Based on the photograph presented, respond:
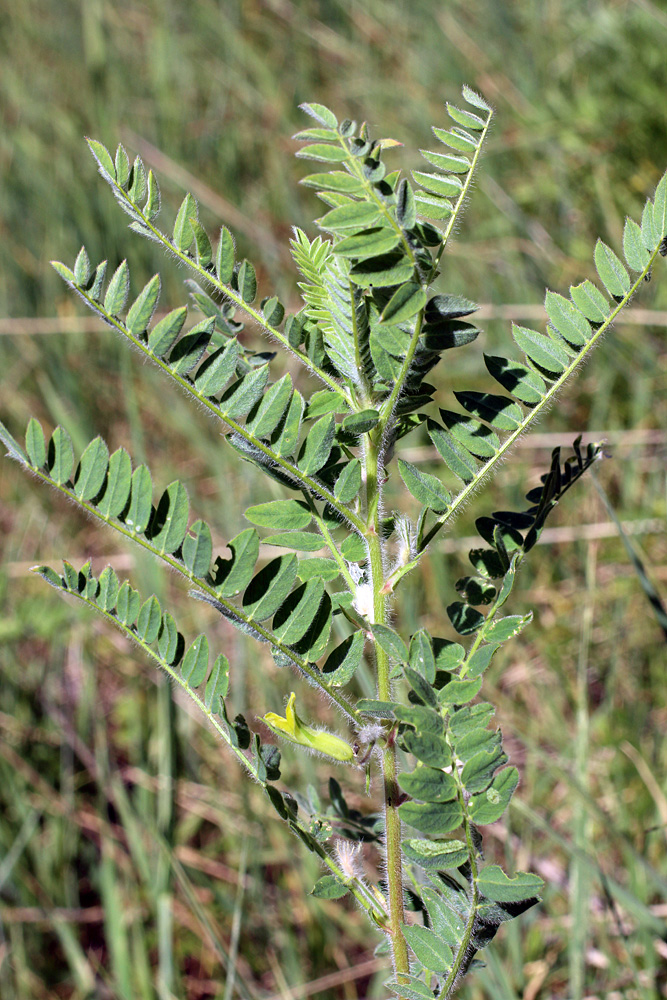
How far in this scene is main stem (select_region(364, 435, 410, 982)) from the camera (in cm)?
62

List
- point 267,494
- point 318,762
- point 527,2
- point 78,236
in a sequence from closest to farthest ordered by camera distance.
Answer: point 318,762 < point 267,494 < point 78,236 < point 527,2

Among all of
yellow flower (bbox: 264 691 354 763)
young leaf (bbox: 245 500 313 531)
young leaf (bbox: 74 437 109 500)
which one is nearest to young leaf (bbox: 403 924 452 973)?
yellow flower (bbox: 264 691 354 763)

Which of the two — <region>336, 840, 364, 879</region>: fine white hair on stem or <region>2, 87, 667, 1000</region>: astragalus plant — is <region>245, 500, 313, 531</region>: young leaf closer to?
<region>2, 87, 667, 1000</region>: astragalus plant

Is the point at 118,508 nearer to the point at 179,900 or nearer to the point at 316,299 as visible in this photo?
the point at 316,299

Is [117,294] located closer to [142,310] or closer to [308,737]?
[142,310]

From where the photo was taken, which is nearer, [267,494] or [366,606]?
[366,606]

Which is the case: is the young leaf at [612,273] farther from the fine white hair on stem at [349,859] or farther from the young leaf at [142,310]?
the fine white hair on stem at [349,859]

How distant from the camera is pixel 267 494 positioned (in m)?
1.85

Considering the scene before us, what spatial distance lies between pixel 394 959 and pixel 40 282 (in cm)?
260

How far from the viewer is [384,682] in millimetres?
628

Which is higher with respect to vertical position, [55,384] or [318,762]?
[55,384]

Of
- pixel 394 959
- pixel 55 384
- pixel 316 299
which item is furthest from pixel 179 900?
pixel 55 384

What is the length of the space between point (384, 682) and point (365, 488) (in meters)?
0.15

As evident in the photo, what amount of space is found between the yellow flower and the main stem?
0.03 meters
